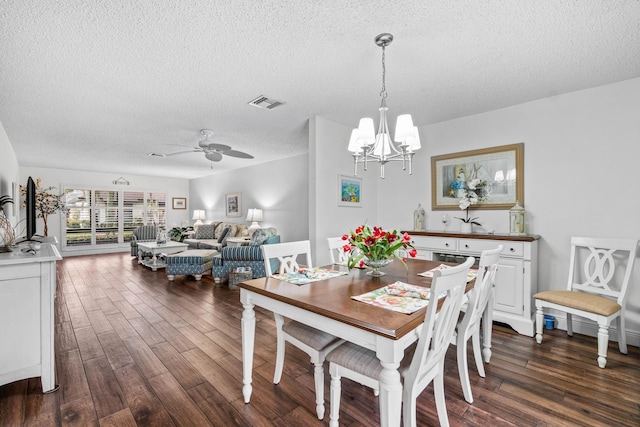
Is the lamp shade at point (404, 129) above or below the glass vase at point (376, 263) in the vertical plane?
above

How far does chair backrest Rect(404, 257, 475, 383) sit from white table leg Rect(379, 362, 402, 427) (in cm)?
16

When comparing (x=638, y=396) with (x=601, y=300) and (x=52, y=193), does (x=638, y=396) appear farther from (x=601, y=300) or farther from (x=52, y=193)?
(x=52, y=193)

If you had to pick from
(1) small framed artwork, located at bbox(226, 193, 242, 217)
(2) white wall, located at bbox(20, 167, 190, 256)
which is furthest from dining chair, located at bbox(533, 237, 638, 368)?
(2) white wall, located at bbox(20, 167, 190, 256)

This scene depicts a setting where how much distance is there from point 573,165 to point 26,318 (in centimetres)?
465

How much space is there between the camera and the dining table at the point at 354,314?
1.12 meters

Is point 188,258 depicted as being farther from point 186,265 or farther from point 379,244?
point 379,244

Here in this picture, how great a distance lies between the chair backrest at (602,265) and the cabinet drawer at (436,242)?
1.04 meters

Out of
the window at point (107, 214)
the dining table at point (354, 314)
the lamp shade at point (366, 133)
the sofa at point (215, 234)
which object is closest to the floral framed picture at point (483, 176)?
Result: the dining table at point (354, 314)

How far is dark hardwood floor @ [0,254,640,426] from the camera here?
165cm

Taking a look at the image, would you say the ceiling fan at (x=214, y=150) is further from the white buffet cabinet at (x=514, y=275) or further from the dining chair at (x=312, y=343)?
the white buffet cabinet at (x=514, y=275)

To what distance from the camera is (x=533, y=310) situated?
2.92 m

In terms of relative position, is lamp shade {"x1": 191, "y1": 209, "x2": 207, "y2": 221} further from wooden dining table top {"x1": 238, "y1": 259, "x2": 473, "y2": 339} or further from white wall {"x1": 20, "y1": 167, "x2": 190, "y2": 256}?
wooden dining table top {"x1": 238, "y1": 259, "x2": 473, "y2": 339}

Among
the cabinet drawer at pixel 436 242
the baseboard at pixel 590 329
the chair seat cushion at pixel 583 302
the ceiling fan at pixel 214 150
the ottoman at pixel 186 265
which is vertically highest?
the ceiling fan at pixel 214 150

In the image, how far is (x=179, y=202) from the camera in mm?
9602
